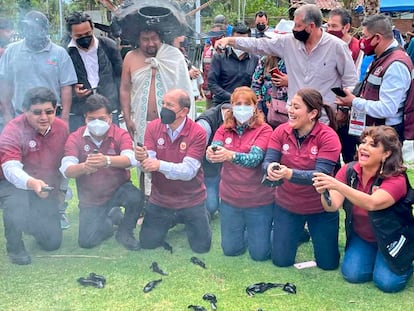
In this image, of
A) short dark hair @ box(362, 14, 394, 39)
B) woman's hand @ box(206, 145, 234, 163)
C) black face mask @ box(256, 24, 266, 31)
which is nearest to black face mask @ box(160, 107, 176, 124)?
woman's hand @ box(206, 145, 234, 163)

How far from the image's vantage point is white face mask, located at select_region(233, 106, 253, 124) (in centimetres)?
368

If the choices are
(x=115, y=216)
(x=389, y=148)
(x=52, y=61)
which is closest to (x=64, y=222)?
(x=115, y=216)

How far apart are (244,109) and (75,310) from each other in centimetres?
175

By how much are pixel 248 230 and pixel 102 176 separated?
1.20 meters

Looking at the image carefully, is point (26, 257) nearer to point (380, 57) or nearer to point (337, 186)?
point (337, 186)

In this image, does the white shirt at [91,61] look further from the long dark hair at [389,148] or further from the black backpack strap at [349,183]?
the long dark hair at [389,148]

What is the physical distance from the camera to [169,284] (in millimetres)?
3301

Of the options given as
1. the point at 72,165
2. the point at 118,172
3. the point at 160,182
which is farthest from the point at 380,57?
the point at 72,165

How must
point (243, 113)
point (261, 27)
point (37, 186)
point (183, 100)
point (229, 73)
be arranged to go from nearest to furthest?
1. point (37, 186)
2. point (243, 113)
3. point (183, 100)
4. point (229, 73)
5. point (261, 27)

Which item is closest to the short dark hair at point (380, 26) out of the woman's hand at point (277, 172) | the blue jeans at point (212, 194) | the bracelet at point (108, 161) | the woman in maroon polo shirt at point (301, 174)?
the woman in maroon polo shirt at point (301, 174)

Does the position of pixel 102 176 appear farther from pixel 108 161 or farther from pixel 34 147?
pixel 34 147

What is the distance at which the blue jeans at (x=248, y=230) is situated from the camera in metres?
3.74

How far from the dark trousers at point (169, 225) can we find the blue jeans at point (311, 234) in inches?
22.0

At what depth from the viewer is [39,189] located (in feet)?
11.2
